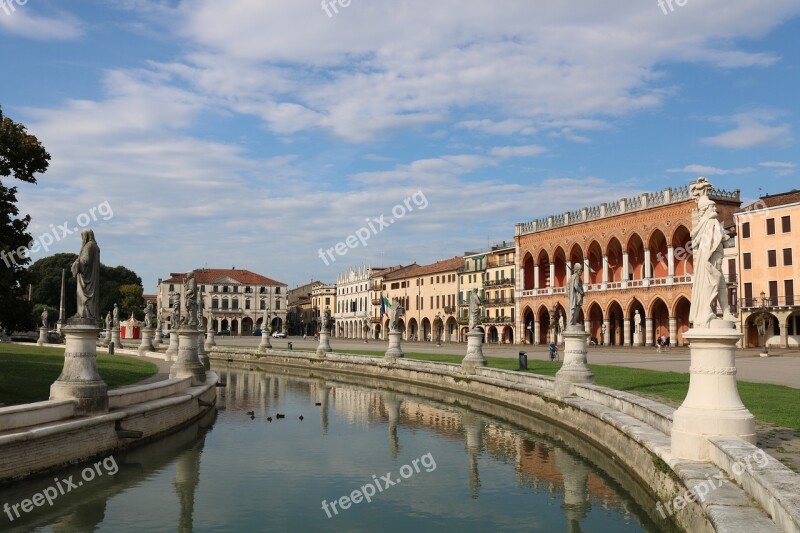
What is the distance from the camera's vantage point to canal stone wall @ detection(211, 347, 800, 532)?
7.21 meters

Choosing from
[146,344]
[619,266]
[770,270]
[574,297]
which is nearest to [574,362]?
[574,297]

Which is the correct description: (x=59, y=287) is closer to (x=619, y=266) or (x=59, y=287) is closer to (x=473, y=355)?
(x=619, y=266)

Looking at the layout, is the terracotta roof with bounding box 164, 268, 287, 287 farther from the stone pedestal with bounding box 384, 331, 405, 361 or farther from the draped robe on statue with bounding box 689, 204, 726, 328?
the draped robe on statue with bounding box 689, 204, 726, 328

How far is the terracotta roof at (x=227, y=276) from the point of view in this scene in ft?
425

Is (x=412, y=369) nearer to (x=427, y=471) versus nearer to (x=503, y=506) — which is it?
(x=427, y=471)

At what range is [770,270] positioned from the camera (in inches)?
2021

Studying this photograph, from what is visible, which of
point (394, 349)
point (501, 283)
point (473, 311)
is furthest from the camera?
point (501, 283)

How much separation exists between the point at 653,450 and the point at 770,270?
46.2 meters

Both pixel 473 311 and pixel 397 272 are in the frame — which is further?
pixel 397 272

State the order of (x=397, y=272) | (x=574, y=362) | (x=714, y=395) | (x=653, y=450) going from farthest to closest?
(x=397, y=272) < (x=574, y=362) < (x=653, y=450) < (x=714, y=395)

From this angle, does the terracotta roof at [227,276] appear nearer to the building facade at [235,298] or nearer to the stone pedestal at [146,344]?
the building facade at [235,298]

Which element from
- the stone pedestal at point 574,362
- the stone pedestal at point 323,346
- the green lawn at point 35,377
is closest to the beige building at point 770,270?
the stone pedestal at point 323,346

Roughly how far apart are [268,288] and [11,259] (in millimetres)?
110290

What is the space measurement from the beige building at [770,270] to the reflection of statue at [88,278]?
47984 millimetres
